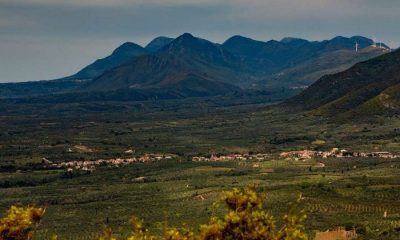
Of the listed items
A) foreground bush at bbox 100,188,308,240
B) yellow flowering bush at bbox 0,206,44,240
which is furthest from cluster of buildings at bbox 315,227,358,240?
yellow flowering bush at bbox 0,206,44,240

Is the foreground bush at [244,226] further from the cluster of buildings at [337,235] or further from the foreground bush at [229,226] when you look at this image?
the cluster of buildings at [337,235]

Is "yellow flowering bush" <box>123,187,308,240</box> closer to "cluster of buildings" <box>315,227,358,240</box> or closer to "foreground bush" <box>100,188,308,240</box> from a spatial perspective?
"foreground bush" <box>100,188,308,240</box>

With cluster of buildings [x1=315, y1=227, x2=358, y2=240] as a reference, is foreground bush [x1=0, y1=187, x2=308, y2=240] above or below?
above

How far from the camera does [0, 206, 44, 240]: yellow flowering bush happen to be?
3981 cm

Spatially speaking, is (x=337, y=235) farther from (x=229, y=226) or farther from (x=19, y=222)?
(x=19, y=222)

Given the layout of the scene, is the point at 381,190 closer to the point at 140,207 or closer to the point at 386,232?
the point at 386,232

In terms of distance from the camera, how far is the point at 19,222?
3997 centimetres

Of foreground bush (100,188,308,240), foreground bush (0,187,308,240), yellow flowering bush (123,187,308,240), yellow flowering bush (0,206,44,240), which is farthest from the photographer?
yellow flowering bush (0,206,44,240)

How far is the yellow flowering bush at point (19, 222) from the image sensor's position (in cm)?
3981

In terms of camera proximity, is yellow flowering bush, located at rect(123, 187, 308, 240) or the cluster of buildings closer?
yellow flowering bush, located at rect(123, 187, 308, 240)

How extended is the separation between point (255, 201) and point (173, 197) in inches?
5816

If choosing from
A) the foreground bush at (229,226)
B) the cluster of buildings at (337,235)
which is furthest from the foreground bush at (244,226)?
the cluster of buildings at (337,235)

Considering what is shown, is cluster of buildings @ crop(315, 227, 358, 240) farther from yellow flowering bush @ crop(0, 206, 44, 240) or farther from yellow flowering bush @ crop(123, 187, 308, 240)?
yellow flowering bush @ crop(0, 206, 44, 240)

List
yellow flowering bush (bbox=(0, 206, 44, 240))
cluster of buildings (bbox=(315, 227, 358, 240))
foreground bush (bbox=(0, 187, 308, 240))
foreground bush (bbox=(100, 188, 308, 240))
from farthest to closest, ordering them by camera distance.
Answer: cluster of buildings (bbox=(315, 227, 358, 240)) → yellow flowering bush (bbox=(0, 206, 44, 240)) → foreground bush (bbox=(0, 187, 308, 240)) → foreground bush (bbox=(100, 188, 308, 240))
